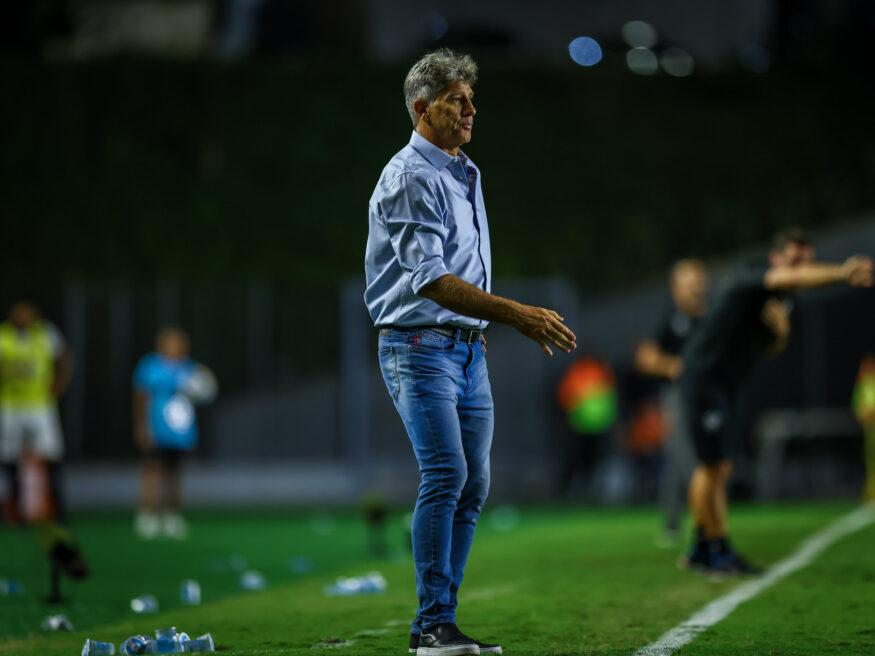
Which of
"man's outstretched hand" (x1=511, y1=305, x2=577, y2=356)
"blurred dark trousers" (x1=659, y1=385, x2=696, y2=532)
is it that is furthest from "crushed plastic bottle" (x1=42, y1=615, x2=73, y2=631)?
"blurred dark trousers" (x1=659, y1=385, x2=696, y2=532)

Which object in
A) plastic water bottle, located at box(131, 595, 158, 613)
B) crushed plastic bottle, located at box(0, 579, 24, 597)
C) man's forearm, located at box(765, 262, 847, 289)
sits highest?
man's forearm, located at box(765, 262, 847, 289)

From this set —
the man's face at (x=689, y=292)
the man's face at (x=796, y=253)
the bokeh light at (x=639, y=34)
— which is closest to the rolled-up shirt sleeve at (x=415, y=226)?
the man's face at (x=796, y=253)

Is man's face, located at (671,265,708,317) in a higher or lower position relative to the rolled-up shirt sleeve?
higher

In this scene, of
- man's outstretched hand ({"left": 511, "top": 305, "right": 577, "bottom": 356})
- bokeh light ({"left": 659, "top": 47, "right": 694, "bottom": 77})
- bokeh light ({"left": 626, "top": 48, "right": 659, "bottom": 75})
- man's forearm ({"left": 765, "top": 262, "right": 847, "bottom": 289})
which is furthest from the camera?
bokeh light ({"left": 659, "top": 47, "right": 694, "bottom": 77})

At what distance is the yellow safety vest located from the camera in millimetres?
14805

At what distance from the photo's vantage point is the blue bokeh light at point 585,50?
36531 millimetres

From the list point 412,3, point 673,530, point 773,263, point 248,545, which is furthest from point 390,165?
point 412,3

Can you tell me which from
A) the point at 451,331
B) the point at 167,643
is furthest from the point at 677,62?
the point at 167,643

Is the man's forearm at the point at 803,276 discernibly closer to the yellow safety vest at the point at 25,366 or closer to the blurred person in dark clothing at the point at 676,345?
the blurred person in dark clothing at the point at 676,345

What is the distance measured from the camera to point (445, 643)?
16.9 ft

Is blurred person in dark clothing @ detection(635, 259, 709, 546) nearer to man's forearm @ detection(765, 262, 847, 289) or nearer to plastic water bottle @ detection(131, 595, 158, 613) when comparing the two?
man's forearm @ detection(765, 262, 847, 289)

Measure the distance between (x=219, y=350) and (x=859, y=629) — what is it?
54.0ft

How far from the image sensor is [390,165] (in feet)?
17.6

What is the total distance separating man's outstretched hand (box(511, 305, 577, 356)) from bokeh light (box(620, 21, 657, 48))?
107 feet
